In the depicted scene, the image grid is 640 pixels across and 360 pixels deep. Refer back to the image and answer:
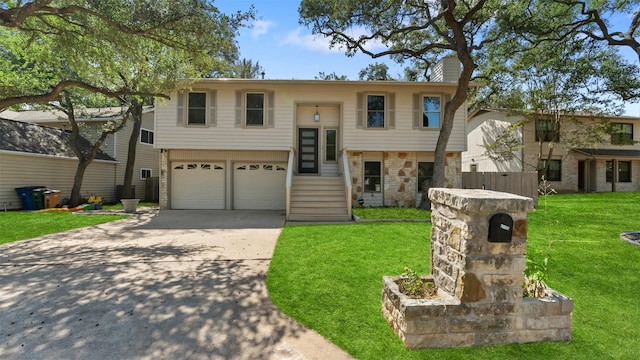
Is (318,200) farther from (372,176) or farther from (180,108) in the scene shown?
(180,108)

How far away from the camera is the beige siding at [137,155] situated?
1797cm

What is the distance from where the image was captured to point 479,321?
9.35ft

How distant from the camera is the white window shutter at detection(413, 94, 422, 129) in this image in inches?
492

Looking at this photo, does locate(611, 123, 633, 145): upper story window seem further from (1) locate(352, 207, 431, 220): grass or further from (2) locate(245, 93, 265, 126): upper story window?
(2) locate(245, 93, 265, 126): upper story window

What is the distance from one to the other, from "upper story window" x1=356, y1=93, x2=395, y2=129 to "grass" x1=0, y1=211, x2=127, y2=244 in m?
9.26

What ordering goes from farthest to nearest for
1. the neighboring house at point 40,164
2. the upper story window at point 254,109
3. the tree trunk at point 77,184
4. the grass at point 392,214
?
the tree trunk at point 77,184 < the neighboring house at point 40,164 < the upper story window at point 254,109 < the grass at point 392,214

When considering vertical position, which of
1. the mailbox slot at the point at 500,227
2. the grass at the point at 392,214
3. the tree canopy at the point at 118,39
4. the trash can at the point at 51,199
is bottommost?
the grass at the point at 392,214

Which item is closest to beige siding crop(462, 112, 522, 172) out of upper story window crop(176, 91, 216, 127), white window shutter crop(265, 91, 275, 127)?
white window shutter crop(265, 91, 275, 127)

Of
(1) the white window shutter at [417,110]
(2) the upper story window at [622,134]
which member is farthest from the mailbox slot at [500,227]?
(2) the upper story window at [622,134]

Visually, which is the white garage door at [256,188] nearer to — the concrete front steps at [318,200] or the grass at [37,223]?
the concrete front steps at [318,200]

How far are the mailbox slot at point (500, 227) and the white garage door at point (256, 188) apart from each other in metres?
10.4

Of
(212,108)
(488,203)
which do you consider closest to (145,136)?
(212,108)

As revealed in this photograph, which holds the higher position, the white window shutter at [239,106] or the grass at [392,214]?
the white window shutter at [239,106]

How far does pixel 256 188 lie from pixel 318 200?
3310mm
